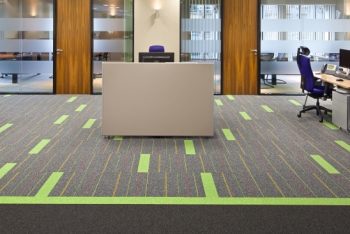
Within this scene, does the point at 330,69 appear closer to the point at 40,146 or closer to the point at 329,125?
the point at 329,125

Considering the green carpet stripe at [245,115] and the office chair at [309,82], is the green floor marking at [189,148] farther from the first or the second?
the office chair at [309,82]

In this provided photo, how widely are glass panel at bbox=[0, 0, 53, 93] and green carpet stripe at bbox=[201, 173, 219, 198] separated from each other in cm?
691

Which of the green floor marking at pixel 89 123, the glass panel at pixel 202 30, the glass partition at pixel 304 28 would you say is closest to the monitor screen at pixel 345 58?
the glass partition at pixel 304 28

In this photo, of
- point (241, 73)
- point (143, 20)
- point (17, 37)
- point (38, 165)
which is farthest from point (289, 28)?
point (38, 165)

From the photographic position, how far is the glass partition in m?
11.1

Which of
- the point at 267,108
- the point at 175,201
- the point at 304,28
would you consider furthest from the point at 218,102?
the point at 175,201

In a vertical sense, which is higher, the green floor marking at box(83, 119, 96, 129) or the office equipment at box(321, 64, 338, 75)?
the office equipment at box(321, 64, 338, 75)

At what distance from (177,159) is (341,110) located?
2746 mm

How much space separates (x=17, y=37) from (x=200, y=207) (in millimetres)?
8084

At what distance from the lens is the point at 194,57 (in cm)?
1127

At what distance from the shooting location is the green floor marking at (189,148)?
5.96m

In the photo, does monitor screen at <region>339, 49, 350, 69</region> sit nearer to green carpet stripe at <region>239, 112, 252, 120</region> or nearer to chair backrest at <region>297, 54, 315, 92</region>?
chair backrest at <region>297, 54, 315, 92</region>

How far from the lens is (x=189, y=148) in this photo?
20.2 ft

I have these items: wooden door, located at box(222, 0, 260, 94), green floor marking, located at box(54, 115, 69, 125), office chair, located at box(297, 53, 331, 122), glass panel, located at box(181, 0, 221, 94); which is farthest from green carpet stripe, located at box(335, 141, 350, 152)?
glass panel, located at box(181, 0, 221, 94)
